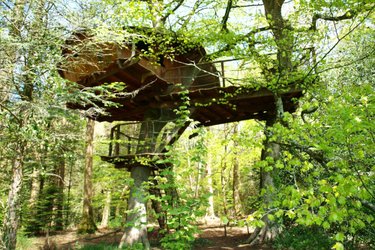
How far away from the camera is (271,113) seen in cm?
1109

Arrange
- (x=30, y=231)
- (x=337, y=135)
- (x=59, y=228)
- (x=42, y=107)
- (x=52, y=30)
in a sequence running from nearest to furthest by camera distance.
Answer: (x=337, y=135), (x=42, y=107), (x=52, y=30), (x=30, y=231), (x=59, y=228)

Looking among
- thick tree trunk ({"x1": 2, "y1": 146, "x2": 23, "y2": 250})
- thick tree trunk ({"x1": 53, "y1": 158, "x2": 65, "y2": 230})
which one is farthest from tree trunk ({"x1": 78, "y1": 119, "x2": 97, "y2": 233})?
thick tree trunk ({"x1": 2, "y1": 146, "x2": 23, "y2": 250})

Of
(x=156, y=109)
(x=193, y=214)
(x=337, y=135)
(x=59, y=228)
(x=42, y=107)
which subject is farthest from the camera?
(x=59, y=228)

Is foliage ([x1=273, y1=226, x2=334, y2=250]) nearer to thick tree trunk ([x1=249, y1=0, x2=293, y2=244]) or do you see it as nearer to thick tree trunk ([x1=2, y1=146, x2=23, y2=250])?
thick tree trunk ([x1=249, y1=0, x2=293, y2=244])

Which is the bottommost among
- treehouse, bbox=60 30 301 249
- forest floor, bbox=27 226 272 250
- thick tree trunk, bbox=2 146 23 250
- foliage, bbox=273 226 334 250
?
forest floor, bbox=27 226 272 250

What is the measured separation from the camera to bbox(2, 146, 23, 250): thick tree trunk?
5367 mm

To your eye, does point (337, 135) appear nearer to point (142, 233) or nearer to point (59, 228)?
point (142, 233)

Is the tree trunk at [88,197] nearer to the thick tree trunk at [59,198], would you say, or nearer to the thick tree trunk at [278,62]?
the thick tree trunk at [59,198]

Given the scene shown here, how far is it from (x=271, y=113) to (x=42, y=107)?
312 inches

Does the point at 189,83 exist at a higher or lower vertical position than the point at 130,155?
higher

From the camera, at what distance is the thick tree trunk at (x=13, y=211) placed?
17.6 feet

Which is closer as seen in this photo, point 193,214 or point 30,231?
point 193,214

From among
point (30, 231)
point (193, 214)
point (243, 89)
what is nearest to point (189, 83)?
point (243, 89)

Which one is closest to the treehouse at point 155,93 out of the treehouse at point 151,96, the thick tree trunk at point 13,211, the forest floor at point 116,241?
the treehouse at point 151,96
